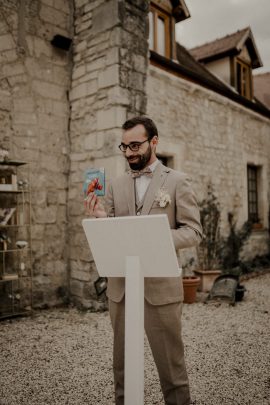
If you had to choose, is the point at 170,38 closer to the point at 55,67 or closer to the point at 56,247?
the point at 55,67

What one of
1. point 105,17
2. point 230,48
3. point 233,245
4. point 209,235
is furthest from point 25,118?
point 230,48

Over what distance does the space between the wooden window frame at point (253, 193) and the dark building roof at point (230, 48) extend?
2.96 meters

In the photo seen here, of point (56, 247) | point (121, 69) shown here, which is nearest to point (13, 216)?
point (56, 247)

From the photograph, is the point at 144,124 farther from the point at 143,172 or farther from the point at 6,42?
the point at 6,42

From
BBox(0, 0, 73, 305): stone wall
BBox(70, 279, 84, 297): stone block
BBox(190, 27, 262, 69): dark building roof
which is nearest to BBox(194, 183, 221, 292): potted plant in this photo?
BBox(70, 279, 84, 297): stone block

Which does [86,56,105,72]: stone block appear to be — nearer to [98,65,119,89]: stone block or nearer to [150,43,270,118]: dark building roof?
[98,65,119,89]: stone block

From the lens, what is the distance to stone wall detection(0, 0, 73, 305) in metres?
4.52

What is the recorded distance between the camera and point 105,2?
4555 millimetres

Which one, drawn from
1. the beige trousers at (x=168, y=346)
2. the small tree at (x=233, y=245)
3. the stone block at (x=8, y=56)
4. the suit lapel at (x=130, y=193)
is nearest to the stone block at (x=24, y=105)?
the stone block at (x=8, y=56)

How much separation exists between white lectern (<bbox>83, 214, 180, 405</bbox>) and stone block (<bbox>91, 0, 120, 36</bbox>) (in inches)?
150

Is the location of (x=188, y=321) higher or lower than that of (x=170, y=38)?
lower

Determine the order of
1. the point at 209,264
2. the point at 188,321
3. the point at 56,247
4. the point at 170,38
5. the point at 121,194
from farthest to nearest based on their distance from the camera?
the point at 170,38 → the point at 209,264 → the point at 56,247 → the point at 188,321 → the point at 121,194

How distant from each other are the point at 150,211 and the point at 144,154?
31 cm

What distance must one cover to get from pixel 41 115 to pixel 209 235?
3928 mm
